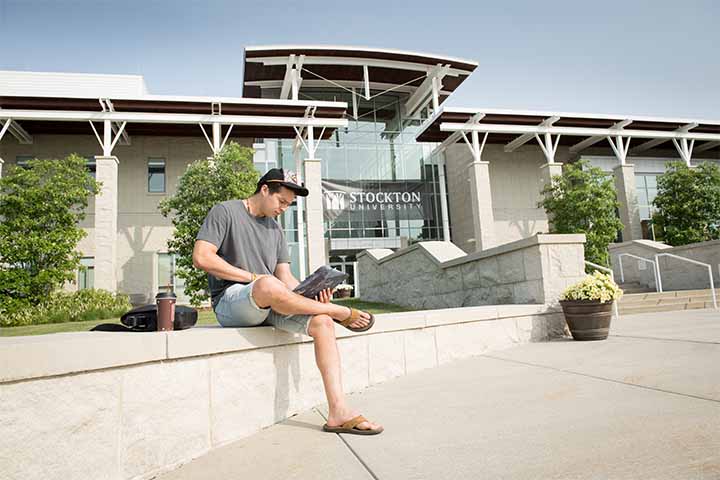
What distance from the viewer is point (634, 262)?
1602cm

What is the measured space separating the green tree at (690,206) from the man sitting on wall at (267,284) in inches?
931

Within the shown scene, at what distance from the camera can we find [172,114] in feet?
64.3

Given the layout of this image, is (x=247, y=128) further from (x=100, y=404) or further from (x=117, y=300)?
(x=100, y=404)

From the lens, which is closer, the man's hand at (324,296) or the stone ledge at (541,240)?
the man's hand at (324,296)

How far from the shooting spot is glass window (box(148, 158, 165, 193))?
2211 centimetres

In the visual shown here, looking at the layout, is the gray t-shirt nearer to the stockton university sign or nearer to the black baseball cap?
the black baseball cap

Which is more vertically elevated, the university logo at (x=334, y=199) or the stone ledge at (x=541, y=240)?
the university logo at (x=334, y=199)

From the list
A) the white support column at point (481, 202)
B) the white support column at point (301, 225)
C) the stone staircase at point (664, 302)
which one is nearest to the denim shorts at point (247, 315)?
the stone staircase at point (664, 302)

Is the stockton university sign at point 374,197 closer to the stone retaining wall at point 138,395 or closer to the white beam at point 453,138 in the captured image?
the white beam at point 453,138

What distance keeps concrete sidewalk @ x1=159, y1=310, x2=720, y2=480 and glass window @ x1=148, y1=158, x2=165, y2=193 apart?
20862mm

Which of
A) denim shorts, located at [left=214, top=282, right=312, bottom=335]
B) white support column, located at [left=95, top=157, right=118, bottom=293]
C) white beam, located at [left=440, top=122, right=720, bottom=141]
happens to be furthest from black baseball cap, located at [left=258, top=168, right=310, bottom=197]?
white beam, located at [left=440, top=122, right=720, bottom=141]

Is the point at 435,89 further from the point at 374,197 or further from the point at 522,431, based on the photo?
the point at 522,431

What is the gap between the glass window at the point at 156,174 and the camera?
72.5 feet

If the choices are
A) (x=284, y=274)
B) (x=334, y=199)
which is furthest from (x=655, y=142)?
(x=284, y=274)
